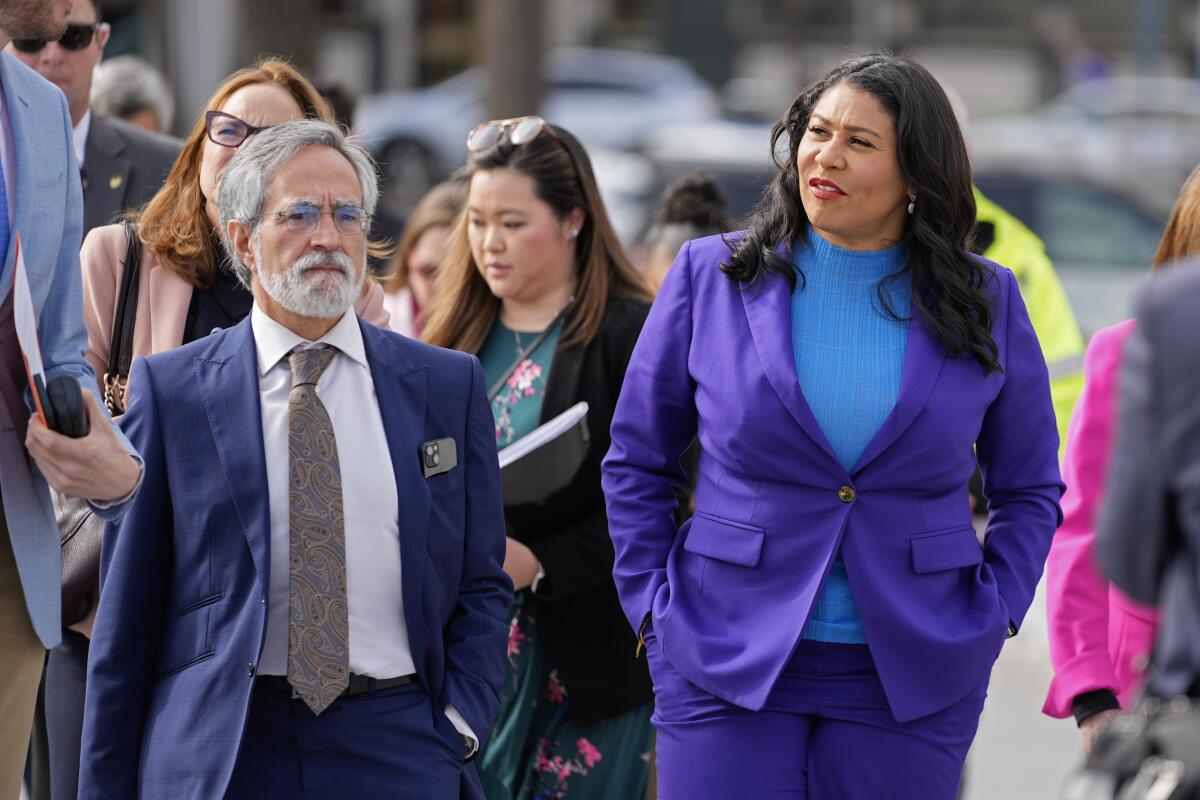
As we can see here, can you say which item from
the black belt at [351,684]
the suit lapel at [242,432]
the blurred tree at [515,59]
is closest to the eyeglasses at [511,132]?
the suit lapel at [242,432]

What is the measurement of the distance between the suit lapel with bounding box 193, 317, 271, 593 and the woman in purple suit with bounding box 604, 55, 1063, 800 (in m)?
0.82

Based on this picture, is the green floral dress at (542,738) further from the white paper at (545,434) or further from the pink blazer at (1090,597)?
the pink blazer at (1090,597)

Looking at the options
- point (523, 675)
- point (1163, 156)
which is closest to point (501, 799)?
point (523, 675)

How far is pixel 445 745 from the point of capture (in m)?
3.70

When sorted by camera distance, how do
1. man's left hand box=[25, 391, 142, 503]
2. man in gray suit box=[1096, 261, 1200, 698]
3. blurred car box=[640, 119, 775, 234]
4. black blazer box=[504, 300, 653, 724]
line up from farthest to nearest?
blurred car box=[640, 119, 775, 234], black blazer box=[504, 300, 653, 724], man's left hand box=[25, 391, 142, 503], man in gray suit box=[1096, 261, 1200, 698]

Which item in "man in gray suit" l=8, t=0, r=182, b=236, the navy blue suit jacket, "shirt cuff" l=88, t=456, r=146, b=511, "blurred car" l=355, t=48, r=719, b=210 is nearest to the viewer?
"shirt cuff" l=88, t=456, r=146, b=511

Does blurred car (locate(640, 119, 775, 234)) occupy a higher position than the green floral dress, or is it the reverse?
the green floral dress

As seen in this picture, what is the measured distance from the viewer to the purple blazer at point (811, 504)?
12.2 feet

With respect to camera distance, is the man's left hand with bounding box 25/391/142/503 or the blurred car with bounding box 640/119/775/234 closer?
the man's left hand with bounding box 25/391/142/503

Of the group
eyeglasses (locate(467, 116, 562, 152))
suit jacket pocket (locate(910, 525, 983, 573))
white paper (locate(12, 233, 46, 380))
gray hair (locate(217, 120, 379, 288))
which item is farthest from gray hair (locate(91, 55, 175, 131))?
suit jacket pocket (locate(910, 525, 983, 573))

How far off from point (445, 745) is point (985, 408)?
130cm

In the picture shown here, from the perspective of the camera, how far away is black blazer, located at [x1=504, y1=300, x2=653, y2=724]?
4750 mm

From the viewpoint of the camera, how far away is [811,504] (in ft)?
12.3

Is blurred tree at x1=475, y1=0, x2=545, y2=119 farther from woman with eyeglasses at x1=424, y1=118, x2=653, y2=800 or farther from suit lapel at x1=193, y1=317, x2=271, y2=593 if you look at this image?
suit lapel at x1=193, y1=317, x2=271, y2=593
